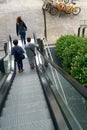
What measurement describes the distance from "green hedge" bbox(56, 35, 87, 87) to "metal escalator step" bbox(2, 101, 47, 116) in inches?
198

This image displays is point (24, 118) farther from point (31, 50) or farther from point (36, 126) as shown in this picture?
point (31, 50)

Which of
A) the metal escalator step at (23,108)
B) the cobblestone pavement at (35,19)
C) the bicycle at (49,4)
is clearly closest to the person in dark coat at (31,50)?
the metal escalator step at (23,108)

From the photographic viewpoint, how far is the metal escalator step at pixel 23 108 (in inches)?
238

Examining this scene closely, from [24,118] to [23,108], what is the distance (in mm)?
755

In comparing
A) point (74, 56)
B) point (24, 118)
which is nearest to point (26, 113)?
point (24, 118)

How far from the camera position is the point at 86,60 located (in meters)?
12.3

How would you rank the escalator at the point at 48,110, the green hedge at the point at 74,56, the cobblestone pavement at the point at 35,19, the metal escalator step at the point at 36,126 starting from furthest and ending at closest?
the cobblestone pavement at the point at 35,19 < the green hedge at the point at 74,56 < the metal escalator step at the point at 36,126 < the escalator at the point at 48,110

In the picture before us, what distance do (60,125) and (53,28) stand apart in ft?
69.3

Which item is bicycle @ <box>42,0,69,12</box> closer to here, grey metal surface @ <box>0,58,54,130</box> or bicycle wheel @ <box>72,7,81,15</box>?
bicycle wheel @ <box>72,7,81,15</box>

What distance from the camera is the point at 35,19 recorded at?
1069 inches

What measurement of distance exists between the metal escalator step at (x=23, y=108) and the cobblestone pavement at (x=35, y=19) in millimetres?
16656

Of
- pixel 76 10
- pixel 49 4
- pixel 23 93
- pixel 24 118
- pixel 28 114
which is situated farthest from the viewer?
pixel 49 4

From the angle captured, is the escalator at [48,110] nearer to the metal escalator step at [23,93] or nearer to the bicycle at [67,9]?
the metal escalator step at [23,93]

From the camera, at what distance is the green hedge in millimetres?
12002
